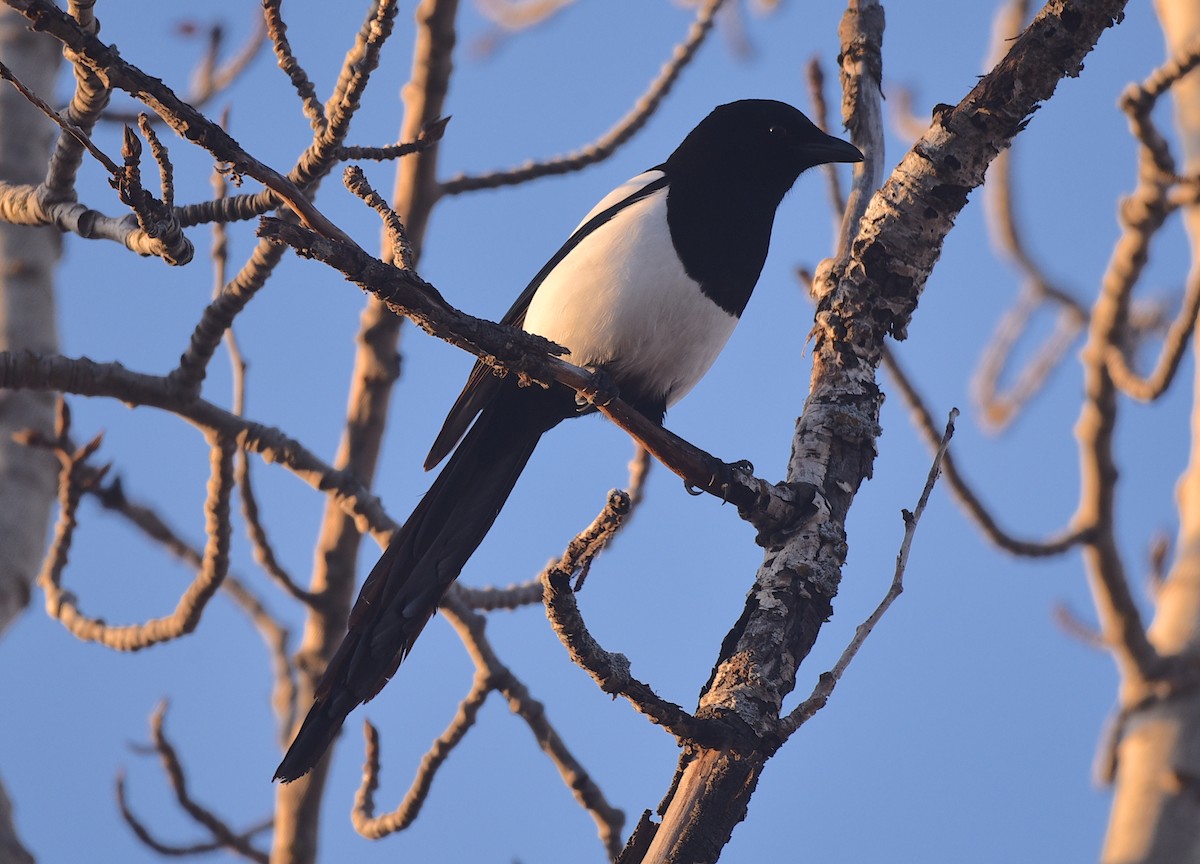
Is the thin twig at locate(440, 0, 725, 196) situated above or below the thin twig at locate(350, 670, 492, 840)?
above

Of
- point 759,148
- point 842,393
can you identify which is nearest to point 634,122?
point 759,148

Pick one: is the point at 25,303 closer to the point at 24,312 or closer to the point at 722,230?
the point at 24,312

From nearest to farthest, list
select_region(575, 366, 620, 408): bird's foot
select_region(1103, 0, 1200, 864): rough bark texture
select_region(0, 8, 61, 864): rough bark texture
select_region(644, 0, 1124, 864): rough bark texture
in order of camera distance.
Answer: select_region(644, 0, 1124, 864): rough bark texture → select_region(575, 366, 620, 408): bird's foot → select_region(1103, 0, 1200, 864): rough bark texture → select_region(0, 8, 61, 864): rough bark texture

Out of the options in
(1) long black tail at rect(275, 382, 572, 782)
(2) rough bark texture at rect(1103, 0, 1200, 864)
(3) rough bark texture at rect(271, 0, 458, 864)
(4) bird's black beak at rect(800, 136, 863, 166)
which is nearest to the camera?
(1) long black tail at rect(275, 382, 572, 782)

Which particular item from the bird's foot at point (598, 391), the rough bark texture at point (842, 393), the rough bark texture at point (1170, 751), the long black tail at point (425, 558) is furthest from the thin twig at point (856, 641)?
the rough bark texture at point (1170, 751)

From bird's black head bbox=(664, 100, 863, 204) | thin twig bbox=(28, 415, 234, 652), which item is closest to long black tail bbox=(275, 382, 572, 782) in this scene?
thin twig bbox=(28, 415, 234, 652)

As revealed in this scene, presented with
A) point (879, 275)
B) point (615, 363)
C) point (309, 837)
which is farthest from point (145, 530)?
point (879, 275)

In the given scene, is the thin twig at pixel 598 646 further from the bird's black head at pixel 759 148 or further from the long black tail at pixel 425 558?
the bird's black head at pixel 759 148

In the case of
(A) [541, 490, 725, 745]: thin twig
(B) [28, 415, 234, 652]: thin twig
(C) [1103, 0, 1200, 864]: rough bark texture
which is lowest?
(A) [541, 490, 725, 745]: thin twig

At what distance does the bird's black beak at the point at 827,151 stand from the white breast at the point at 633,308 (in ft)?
1.65

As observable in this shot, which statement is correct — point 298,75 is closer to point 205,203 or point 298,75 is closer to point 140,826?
point 205,203

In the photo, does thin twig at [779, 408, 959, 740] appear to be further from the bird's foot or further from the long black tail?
the long black tail

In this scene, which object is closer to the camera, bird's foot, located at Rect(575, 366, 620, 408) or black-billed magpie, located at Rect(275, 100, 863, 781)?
bird's foot, located at Rect(575, 366, 620, 408)

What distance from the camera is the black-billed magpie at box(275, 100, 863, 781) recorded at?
10.5ft
